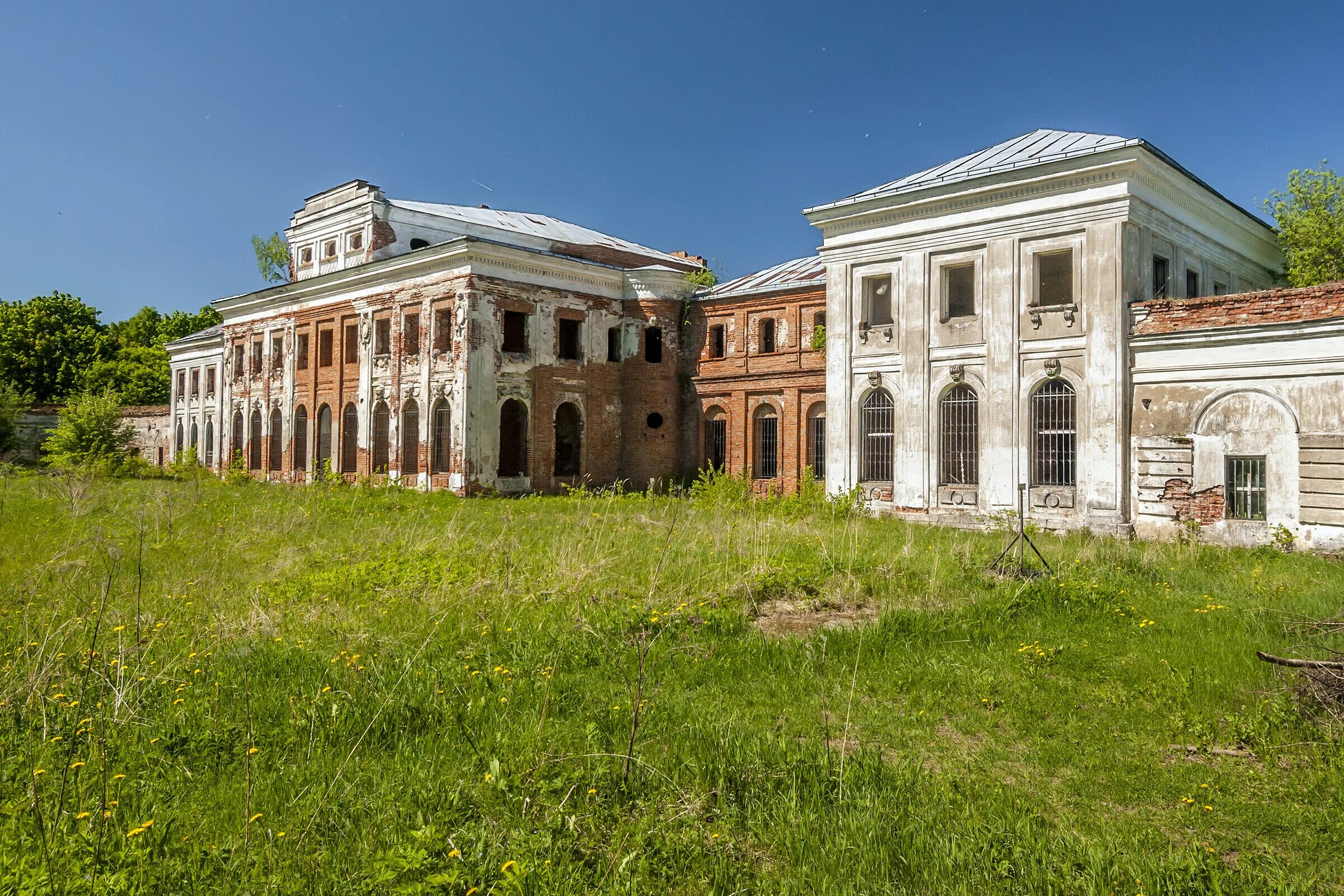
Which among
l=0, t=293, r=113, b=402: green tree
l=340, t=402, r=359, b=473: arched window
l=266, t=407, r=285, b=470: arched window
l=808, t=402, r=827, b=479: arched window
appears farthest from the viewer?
l=0, t=293, r=113, b=402: green tree

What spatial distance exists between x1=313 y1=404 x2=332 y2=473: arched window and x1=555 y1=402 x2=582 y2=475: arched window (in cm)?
922

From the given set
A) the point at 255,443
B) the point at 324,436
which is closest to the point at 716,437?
the point at 324,436

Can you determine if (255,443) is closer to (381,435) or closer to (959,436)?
(381,435)

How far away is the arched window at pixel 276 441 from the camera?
109 feet

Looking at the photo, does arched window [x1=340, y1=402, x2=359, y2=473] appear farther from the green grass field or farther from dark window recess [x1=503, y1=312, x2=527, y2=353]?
the green grass field

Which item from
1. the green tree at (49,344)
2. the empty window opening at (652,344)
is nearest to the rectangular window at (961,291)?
the empty window opening at (652,344)

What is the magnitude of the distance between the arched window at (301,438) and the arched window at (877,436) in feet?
71.7

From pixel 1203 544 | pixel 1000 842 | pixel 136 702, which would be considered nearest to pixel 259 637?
pixel 136 702

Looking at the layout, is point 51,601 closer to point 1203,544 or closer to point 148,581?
point 148,581

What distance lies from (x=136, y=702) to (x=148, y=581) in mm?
4718

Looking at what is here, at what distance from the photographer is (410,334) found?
27922 millimetres

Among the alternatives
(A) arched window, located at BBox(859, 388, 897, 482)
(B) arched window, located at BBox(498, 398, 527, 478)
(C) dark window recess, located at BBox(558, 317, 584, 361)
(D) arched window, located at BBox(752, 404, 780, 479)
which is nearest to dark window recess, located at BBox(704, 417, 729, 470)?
(D) arched window, located at BBox(752, 404, 780, 479)

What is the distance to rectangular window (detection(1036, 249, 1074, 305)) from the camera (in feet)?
63.0

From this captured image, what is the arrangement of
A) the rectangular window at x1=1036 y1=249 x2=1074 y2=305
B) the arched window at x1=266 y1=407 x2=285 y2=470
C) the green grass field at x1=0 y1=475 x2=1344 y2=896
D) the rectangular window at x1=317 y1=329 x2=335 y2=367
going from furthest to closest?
the arched window at x1=266 y1=407 x2=285 y2=470 → the rectangular window at x1=317 y1=329 x2=335 y2=367 → the rectangular window at x1=1036 y1=249 x2=1074 y2=305 → the green grass field at x1=0 y1=475 x2=1344 y2=896
